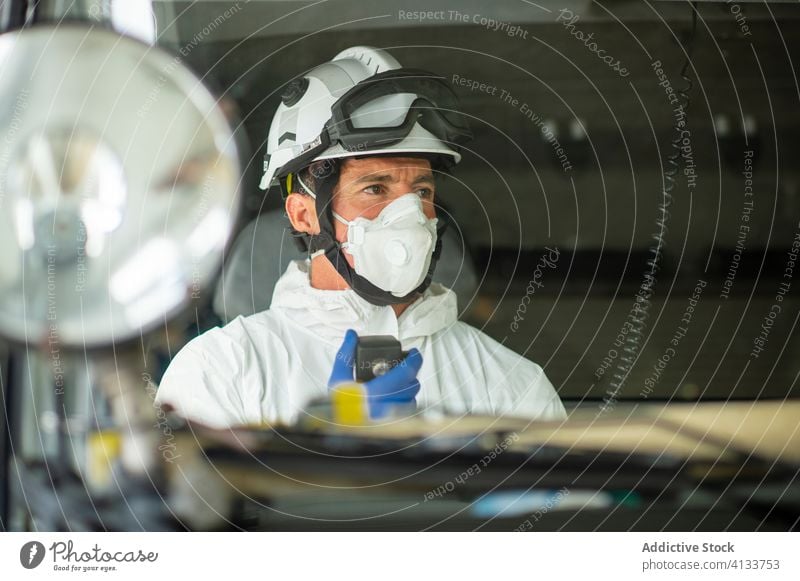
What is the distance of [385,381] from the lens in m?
1.63

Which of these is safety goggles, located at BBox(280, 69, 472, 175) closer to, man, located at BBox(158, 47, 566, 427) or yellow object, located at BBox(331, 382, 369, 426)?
man, located at BBox(158, 47, 566, 427)

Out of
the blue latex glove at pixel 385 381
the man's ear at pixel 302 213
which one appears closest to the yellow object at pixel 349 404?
the blue latex glove at pixel 385 381

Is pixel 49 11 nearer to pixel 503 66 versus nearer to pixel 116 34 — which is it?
pixel 116 34

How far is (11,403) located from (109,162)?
0.47m

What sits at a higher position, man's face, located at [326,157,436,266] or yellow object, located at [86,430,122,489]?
man's face, located at [326,157,436,266]

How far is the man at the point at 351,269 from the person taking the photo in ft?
5.17

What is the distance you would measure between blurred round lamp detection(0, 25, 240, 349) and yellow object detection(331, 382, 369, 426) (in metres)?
0.31

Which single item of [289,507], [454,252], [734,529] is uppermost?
[454,252]

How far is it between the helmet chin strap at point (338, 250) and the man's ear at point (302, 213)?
11 mm

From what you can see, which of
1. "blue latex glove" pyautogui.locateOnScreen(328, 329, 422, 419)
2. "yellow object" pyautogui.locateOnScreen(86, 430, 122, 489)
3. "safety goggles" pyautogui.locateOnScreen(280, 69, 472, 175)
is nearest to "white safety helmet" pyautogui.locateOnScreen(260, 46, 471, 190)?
"safety goggles" pyautogui.locateOnScreen(280, 69, 472, 175)

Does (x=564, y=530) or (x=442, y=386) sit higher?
(x=442, y=386)

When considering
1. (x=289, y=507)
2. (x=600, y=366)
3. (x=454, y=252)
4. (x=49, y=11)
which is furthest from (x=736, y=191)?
(x=49, y=11)

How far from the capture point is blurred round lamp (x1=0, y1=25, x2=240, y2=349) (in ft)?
5.32

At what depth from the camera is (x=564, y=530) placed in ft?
5.46
